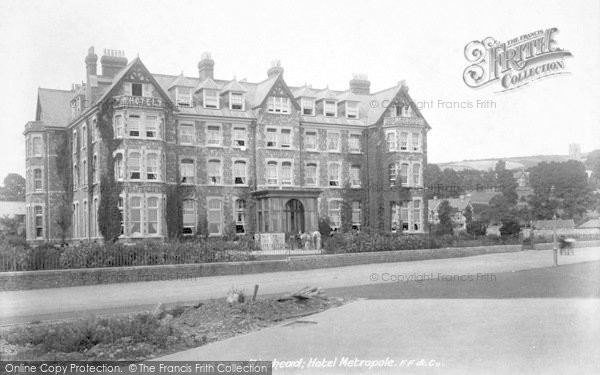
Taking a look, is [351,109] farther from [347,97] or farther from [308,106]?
[308,106]

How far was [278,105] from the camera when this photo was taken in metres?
42.1

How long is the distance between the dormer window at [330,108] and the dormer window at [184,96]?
10477mm

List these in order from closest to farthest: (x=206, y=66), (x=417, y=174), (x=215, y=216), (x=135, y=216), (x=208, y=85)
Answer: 1. (x=135, y=216)
2. (x=215, y=216)
3. (x=208, y=85)
4. (x=206, y=66)
5. (x=417, y=174)

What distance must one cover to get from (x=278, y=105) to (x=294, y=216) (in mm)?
7841

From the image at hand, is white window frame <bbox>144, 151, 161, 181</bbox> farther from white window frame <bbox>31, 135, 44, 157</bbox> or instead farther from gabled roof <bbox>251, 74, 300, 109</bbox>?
white window frame <bbox>31, 135, 44, 157</bbox>

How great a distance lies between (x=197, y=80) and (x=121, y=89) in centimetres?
872

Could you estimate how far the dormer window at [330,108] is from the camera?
4544 cm

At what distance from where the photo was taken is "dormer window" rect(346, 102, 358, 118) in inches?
1817

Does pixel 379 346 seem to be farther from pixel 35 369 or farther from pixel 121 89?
pixel 121 89

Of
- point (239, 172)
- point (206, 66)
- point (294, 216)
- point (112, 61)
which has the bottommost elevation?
point (294, 216)

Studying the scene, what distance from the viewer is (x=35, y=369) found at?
9.59m

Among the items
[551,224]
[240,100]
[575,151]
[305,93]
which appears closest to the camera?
[575,151]

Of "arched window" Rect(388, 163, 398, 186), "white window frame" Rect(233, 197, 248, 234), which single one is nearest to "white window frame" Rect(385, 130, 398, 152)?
"arched window" Rect(388, 163, 398, 186)

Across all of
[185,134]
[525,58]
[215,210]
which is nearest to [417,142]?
[215,210]
